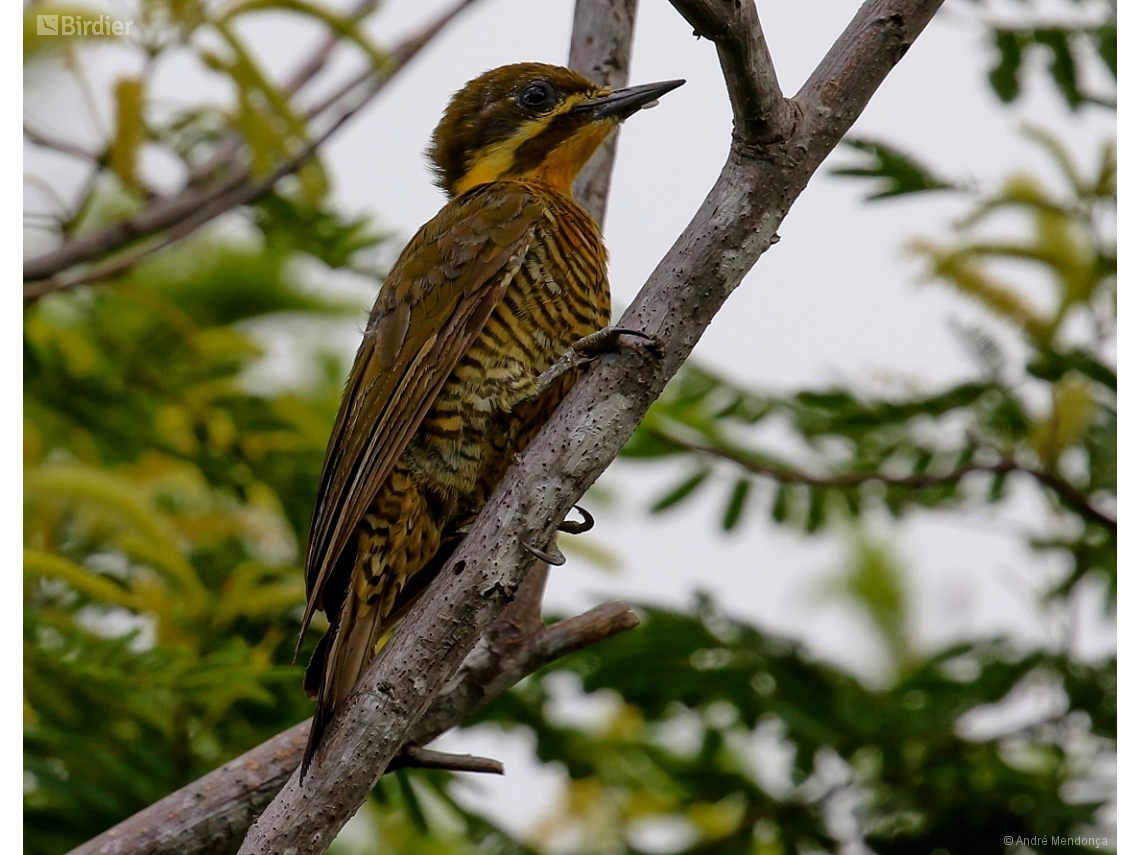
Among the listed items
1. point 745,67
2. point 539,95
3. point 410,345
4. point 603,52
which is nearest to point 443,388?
point 410,345

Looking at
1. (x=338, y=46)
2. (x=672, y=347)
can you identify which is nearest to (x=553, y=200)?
(x=672, y=347)

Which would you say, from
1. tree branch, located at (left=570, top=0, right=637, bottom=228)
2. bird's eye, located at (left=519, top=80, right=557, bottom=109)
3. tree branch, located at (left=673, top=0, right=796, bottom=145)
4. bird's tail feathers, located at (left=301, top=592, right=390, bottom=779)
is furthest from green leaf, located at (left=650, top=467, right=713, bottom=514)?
tree branch, located at (left=673, top=0, right=796, bottom=145)

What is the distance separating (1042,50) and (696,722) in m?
2.69

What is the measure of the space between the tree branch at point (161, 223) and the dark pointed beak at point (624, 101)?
0.83m

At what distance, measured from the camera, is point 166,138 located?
5.39 metres

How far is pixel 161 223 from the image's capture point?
5008 mm

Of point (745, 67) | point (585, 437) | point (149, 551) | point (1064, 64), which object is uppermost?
point (1064, 64)

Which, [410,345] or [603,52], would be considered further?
[603,52]

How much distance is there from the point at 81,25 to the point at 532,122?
5.09 ft

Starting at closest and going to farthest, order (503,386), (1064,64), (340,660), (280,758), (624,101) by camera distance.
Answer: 1. (340,660)
2. (280,758)
3. (503,386)
4. (624,101)
5. (1064,64)

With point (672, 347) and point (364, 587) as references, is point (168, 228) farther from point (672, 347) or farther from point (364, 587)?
point (672, 347)

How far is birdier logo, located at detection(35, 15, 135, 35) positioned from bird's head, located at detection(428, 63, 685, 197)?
1131 millimetres

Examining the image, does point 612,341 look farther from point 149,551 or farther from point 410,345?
point 149,551

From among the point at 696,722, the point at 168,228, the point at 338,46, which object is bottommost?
the point at 696,722
